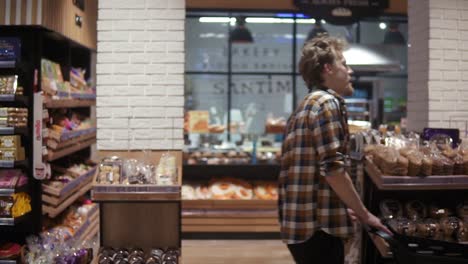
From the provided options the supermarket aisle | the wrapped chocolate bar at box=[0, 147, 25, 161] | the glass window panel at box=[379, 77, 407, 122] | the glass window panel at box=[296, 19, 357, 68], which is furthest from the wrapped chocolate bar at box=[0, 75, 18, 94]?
the glass window panel at box=[379, 77, 407, 122]

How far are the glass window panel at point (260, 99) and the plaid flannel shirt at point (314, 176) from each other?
9507mm

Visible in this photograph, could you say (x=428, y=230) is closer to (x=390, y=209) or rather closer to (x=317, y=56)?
(x=390, y=209)

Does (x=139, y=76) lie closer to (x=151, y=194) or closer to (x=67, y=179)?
(x=151, y=194)

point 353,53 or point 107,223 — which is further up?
point 353,53

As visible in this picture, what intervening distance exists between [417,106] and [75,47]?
410 centimetres

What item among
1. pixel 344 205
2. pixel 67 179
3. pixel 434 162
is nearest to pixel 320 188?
pixel 344 205

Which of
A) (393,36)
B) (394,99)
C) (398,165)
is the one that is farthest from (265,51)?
(398,165)

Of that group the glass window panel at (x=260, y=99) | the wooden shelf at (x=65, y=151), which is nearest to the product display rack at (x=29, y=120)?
the wooden shelf at (x=65, y=151)

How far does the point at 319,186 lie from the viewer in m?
2.80

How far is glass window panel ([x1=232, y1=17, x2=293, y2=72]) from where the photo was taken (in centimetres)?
1295

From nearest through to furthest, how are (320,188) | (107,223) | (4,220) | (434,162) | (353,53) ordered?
(320,188)
(434,162)
(107,223)
(4,220)
(353,53)

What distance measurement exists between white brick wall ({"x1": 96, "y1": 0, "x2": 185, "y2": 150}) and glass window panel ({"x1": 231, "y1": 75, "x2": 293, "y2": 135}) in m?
8.46

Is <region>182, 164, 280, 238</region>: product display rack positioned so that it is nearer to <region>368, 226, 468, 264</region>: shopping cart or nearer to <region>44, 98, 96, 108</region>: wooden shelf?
<region>44, 98, 96, 108</region>: wooden shelf

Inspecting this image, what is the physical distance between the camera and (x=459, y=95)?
424 cm
